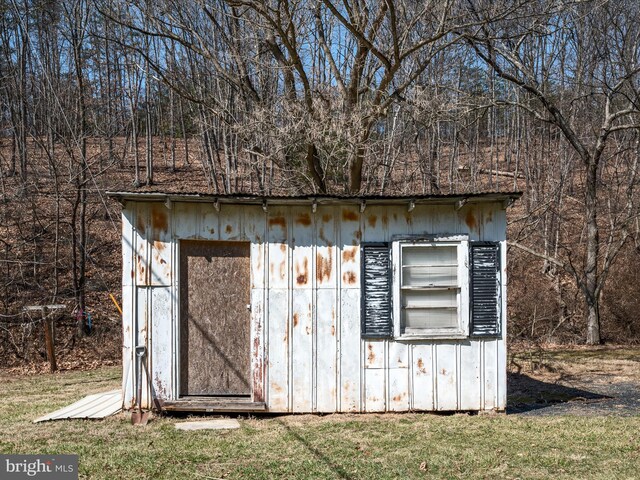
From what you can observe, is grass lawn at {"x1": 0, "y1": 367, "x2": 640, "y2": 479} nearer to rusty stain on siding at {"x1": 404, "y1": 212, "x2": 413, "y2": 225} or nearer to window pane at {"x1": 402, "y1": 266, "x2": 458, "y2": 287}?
window pane at {"x1": 402, "y1": 266, "x2": 458, "y2": 287}

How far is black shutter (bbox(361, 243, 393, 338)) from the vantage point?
321 inches

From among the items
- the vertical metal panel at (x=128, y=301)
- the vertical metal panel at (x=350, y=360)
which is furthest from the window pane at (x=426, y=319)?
the vertical metal panel at (x=128, y=301)

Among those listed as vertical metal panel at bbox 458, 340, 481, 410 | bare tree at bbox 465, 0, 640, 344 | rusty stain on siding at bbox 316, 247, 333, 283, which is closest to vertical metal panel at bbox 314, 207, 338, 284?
rusty stain on siding at bbox 316, 247, 333, 283

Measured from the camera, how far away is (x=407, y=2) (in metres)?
13.1

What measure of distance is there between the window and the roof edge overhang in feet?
1.56

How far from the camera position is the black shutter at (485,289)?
26.8 feet

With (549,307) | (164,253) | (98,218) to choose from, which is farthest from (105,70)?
(164,253)

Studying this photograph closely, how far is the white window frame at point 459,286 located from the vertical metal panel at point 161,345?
258cm

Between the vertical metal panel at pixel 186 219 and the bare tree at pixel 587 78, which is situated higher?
the bare tree at pixel 587 78

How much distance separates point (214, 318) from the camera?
8266 mm

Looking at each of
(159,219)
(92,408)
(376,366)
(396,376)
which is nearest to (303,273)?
(376,366)

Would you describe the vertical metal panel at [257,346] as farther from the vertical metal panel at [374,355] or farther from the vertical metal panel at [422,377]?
the vertical metal panel at [422,377]

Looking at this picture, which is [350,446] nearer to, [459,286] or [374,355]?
[374,355]

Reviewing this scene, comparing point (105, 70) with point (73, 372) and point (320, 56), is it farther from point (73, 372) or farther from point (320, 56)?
point (73, 372)
